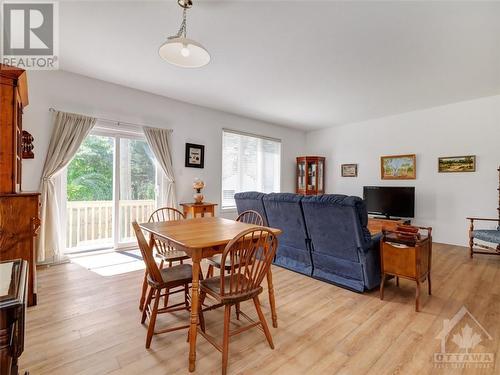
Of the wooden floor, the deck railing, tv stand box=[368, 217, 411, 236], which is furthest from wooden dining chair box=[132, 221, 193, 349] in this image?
tv stand box=[368, 217, 411, 236]

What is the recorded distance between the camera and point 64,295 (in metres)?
2.52

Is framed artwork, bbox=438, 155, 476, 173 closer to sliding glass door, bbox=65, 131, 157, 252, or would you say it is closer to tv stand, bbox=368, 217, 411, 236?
tv stand, bbox=368, 217, 411, 236

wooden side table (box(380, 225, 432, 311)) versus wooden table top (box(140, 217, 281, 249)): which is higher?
wooden table top (box(140, 217, 281, 249))

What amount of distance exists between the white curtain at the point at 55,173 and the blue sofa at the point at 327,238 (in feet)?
9.01

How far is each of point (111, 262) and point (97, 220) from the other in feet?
2.62

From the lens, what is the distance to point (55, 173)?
3365 millimetres

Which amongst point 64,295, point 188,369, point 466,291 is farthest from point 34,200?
point 466,291

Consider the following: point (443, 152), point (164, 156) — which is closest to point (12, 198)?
point (164, 156)

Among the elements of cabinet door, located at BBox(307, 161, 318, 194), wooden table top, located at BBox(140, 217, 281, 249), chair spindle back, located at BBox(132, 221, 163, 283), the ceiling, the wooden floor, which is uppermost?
the ceiling

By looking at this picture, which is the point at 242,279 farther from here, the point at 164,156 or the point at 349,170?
the point at 349,170

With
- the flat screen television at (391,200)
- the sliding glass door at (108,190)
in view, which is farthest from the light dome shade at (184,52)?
the flat screen television at (391,200)

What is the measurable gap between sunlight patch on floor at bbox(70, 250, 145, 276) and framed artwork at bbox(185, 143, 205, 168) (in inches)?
72.6

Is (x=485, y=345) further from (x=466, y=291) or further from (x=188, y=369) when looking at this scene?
(x=188, y=369)

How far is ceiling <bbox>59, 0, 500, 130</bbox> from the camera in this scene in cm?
219
